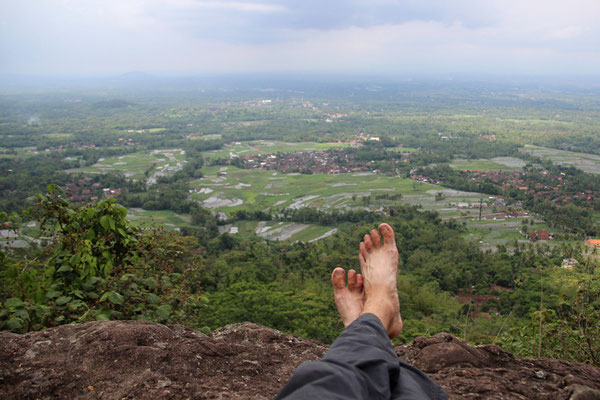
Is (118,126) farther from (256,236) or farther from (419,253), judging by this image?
(419,253)

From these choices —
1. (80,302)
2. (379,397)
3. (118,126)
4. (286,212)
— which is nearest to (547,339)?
(379,397)

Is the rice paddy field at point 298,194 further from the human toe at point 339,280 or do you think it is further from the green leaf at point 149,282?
the human toe at point 339,280

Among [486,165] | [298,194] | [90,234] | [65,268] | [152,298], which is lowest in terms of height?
[298,194]

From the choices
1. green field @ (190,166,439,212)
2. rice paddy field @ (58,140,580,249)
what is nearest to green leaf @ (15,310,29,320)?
rice paddy field @ (58,140,580,249)

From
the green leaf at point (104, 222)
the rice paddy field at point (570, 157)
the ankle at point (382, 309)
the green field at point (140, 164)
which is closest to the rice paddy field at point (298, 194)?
Answer: the green field at point (140, 164)

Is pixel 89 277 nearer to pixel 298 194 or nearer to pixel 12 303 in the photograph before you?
pixel 12 303

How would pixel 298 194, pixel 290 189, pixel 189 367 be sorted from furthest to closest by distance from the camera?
1. pixel 290 189
2. pixel 298 194
3. pixel 189 367

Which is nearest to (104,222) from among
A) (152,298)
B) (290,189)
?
(152,298)
